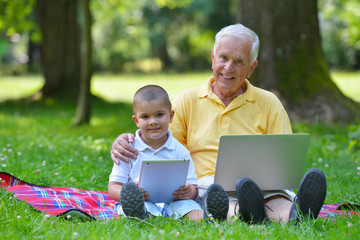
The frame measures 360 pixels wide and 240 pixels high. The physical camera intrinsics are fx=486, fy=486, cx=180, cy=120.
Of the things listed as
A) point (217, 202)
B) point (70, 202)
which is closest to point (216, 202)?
point (217, 202)

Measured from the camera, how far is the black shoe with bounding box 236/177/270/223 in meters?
3.07

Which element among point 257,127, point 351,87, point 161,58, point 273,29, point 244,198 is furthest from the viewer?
point 161,58

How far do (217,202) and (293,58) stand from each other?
534cm

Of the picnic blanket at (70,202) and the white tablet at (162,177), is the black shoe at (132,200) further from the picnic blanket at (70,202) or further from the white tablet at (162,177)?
the picnic blanket at (70,202)

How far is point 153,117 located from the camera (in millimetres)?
3264

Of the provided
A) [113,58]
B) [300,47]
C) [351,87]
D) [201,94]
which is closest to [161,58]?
[113,58]

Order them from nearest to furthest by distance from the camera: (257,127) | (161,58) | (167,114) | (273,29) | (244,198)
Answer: (244,198) → (167,114) → (257,127) → (273,29) → (161,58)

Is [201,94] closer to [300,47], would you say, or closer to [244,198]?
[244,198]

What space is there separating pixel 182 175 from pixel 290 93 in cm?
500

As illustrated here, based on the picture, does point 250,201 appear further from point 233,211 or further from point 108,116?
point 108,116

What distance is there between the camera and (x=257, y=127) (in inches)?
146

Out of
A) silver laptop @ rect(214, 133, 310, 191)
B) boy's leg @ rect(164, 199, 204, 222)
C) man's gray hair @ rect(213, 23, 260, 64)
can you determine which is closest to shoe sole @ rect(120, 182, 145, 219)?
boy's leg @ rect(164, 199, 204, 222)

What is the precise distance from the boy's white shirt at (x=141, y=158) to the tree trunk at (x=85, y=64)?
5.28 m

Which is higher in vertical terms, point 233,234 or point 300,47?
point 300,47
